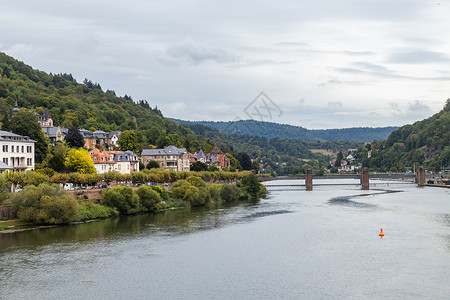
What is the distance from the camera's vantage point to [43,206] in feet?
176

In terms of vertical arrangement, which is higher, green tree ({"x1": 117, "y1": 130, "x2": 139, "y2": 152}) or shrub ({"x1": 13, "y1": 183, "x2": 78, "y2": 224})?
green tree ({"x1": 117, "y1": 130, "x2": 139, "y2": 152})

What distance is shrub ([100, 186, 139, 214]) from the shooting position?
6350 cm

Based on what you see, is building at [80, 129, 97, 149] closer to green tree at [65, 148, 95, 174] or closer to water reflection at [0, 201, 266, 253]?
green tree at [65, 148, 95, 174]

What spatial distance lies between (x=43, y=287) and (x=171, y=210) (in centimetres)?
3906

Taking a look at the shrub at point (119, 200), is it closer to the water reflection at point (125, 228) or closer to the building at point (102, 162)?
the water reflection at point (125, 228)

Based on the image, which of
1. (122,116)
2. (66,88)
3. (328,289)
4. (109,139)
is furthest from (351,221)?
(66,88)

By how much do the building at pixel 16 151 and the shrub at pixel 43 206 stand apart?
54.3 feet

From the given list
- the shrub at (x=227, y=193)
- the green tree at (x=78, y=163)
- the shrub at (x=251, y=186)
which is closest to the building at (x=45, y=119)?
the green tree at (x=78, y=163)

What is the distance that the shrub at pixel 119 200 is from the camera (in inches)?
2500

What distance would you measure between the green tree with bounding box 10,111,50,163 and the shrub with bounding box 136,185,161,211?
64.8ft

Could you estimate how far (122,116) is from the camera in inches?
6393

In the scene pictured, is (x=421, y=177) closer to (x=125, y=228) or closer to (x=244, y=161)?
(x=244, y=161)

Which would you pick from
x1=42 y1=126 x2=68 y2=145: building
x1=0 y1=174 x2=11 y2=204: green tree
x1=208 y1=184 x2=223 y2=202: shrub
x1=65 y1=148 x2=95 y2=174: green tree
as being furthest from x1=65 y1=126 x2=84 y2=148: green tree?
x1=0 y1=174 x2=11 y2=204: green tree

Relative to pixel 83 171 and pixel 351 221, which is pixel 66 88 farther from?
pixel 351 221
